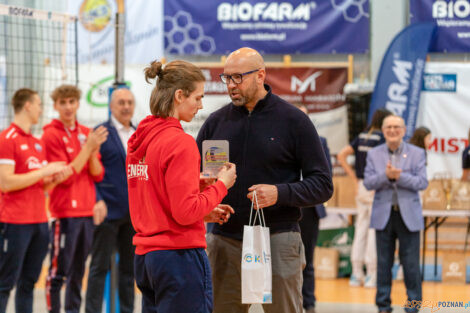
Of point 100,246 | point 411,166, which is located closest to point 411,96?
point 411,166

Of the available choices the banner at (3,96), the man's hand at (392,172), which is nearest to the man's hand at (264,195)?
the man's hand at (392,172)

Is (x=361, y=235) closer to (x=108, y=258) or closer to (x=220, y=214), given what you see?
(x=108, y=258)

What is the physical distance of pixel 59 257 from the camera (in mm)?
5305

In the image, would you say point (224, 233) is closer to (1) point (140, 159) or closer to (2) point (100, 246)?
(1) point (140, 159)

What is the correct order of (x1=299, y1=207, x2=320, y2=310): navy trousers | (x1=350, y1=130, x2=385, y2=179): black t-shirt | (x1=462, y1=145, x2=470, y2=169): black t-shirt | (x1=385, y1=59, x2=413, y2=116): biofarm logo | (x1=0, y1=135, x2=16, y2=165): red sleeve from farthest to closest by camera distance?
(x1=385, y1=59, x2=413, y2=116): biofarm logo, (x1=462, y1=145, x2=470, y2=169): black t-shirt, (x1=350, y1=130, x2=385, y2=179): black t-shirt, (x1=299, y1=207, x2=320, y2=310): navy trousers, (x1=0, y1=135, x2=16, y2=165): red sleeve

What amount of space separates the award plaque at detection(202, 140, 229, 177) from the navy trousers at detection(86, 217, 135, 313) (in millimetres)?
2219

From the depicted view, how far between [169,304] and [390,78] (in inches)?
280

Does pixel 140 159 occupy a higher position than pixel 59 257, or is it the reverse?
pixel 140 159

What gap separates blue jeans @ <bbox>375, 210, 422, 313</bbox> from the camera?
5965 mm

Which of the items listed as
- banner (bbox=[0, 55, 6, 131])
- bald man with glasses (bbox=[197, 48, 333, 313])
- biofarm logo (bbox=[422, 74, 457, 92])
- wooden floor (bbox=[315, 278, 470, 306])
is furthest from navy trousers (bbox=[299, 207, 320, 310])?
banner (bbox=[0, 55, 6, 131])

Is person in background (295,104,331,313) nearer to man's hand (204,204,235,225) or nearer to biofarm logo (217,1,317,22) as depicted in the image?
man's hand (204,204,235,225)

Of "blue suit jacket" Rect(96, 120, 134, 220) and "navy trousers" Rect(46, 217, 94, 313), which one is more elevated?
"blue suit jacket" Rect(96, 120, 134, 220)

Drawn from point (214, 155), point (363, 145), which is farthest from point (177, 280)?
point (363, 145)

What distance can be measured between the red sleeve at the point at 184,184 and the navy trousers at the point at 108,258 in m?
2.70
